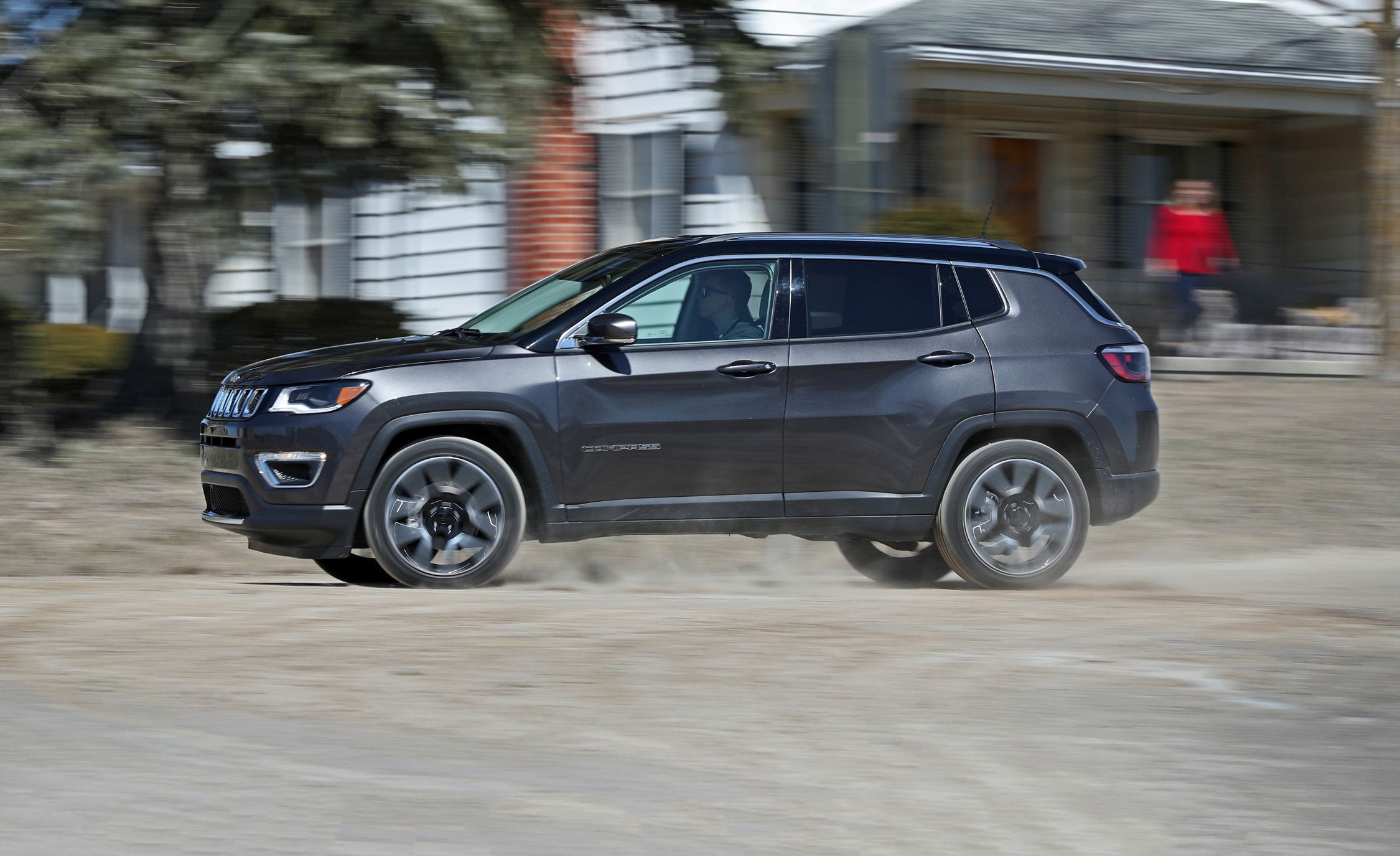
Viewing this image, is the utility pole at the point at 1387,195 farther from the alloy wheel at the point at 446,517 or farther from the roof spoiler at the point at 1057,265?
the alloy wheel at the point at 446,517

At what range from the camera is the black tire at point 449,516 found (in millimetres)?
7605

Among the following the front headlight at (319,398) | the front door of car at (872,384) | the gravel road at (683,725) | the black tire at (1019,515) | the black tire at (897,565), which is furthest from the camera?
the black tire at (897,565)

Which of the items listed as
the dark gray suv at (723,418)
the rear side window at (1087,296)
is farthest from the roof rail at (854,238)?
the rear side window at (1087,296)

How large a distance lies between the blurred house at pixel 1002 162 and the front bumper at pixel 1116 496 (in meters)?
7.09

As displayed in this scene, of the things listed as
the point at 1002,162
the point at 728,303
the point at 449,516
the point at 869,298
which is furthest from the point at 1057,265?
the point at 1002,162

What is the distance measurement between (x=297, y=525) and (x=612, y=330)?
161 centimetres

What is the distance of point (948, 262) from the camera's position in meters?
8.30

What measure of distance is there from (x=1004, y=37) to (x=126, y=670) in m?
13.7

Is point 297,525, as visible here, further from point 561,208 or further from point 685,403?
point 561,208

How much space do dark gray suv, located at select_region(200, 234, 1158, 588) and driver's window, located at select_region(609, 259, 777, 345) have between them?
1cm

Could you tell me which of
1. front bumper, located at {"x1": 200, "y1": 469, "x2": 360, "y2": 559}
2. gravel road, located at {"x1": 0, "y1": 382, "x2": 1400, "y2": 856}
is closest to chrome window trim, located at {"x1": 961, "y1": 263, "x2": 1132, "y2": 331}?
gravel road, located at {"x1": 0, "y1": 382, "x2": 1400, "y2": 856}

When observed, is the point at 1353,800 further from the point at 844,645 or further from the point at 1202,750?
the point at 844,645

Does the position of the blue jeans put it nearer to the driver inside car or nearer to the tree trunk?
the tree trunk

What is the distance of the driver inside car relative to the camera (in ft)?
26.2
